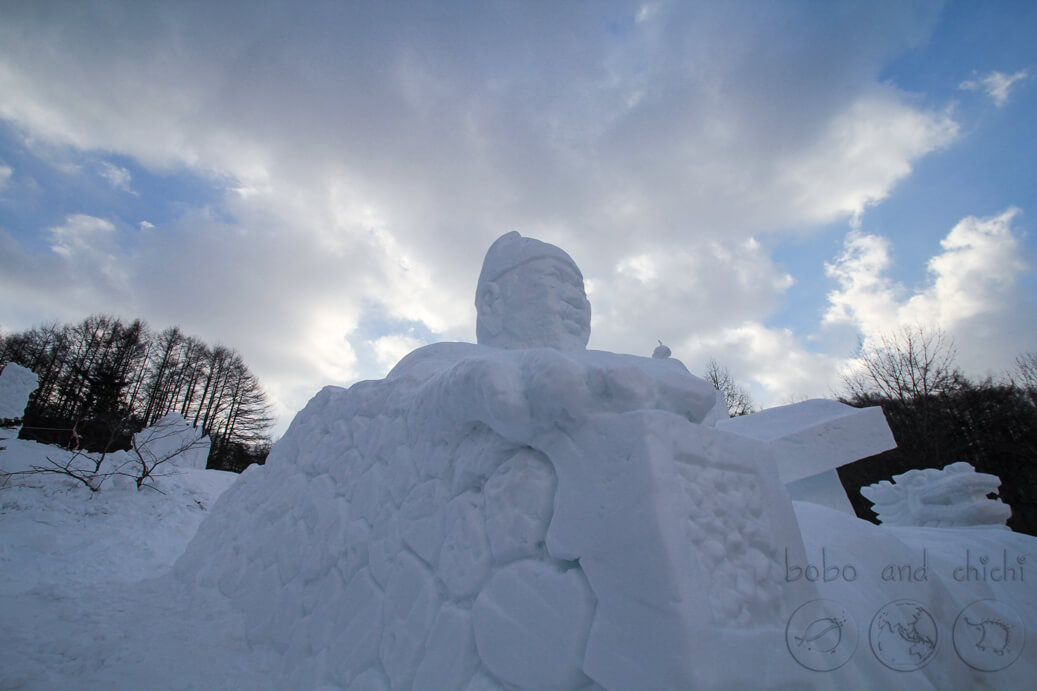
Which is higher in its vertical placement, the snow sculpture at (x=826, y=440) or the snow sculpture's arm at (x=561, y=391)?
the snow sculpture at (x=826, y=440)

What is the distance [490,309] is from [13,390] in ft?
45.9

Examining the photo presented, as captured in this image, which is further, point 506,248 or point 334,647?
point 506,248

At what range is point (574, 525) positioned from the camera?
1.50 m

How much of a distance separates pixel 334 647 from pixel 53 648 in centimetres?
156

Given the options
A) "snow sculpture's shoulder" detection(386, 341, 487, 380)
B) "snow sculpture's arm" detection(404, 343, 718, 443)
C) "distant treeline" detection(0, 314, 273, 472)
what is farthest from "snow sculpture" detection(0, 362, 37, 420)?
"snow sculpture's arm" detection(404, 343, 718, 443)

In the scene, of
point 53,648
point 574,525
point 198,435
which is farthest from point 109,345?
point 574,525

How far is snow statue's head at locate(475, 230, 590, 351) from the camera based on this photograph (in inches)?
114

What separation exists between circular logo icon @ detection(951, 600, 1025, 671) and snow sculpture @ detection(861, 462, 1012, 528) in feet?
6.25

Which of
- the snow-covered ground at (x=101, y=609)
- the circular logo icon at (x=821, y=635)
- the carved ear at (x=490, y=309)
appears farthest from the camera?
the carved ear at (x=490, y=309)

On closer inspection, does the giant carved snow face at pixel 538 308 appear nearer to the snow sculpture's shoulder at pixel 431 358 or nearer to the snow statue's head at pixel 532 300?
the snow statue's head at pixel 532 300

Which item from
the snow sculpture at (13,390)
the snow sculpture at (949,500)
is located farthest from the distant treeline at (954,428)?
the snow sculpture at (13,390)

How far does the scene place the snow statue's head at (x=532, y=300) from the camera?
2889 millimetres

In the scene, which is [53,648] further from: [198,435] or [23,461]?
[198,435]

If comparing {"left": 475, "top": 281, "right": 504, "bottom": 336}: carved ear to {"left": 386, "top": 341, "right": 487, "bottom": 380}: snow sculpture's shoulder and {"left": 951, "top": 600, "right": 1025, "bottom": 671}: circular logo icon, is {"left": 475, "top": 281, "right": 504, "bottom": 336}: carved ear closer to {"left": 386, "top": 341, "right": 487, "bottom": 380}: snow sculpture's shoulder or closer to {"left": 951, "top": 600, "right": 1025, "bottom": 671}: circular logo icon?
{"left": 386, "top": 341, "right": 487, "bottom": 380}: snow sculpture's shoulder
